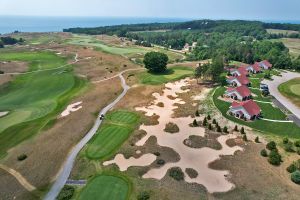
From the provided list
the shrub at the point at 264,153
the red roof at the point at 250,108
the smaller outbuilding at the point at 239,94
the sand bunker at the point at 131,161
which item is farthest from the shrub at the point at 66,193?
the smaller outbuilding at the point at 239,94

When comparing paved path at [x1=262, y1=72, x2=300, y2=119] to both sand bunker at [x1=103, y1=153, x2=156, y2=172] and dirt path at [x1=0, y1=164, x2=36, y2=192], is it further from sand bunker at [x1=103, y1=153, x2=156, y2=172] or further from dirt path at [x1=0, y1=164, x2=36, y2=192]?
dirt path at [x1=0, y1=164, x2=36, y2=192]

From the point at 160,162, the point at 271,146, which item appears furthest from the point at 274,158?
the point at 160,162

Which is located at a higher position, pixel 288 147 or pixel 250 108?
pixel 250 108

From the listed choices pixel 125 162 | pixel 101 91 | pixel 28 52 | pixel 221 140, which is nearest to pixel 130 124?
pixel 125 162

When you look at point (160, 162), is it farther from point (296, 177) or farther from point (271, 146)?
point (296, 177)

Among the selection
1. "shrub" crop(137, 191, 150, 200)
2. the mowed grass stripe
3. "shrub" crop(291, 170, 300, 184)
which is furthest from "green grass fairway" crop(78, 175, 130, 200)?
"shrub" crop(291, 170, 300, 184)

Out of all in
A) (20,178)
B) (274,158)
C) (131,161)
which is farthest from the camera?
(131,161)
